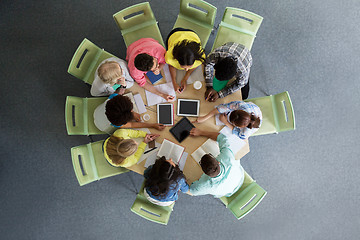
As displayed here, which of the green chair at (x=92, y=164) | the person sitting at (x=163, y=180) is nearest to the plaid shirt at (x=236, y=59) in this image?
the person sitting at (x=163, y=180)

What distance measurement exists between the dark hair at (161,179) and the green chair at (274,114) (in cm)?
111

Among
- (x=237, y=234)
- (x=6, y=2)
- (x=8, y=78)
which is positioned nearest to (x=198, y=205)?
(x=237, y=234)

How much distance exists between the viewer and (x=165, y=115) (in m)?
2.40

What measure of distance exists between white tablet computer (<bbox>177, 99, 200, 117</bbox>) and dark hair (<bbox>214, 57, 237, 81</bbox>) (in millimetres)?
460

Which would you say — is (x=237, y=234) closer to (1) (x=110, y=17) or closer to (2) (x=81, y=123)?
(2) (x=81, y=123)

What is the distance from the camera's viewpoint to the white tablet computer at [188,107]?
2412mm

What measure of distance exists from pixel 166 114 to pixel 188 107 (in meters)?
0.24

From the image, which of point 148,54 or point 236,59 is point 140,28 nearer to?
point 148,54

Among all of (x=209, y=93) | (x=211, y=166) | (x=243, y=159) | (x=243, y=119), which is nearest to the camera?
(x=211, y=166)

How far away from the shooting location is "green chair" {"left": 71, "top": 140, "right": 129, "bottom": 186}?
2.41 m

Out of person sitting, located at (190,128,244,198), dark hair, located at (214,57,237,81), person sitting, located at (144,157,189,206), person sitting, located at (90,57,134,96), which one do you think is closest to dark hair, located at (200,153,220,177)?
person sitting, located at (190,128,244,198)

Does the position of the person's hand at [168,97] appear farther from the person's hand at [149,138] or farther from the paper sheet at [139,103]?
the person's hand at [149,138]

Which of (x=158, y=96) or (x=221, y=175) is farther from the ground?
(x=158, y=96)

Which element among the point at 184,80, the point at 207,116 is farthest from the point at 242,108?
the point at 184,80
